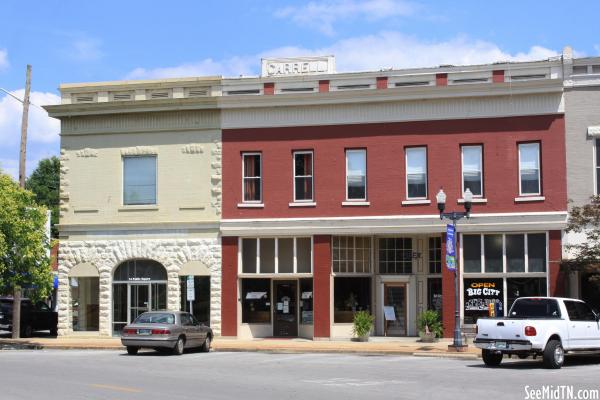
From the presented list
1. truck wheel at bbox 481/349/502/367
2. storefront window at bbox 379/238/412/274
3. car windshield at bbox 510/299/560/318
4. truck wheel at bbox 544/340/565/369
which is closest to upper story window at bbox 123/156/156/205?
storefront window at bbox 379/238/412/274

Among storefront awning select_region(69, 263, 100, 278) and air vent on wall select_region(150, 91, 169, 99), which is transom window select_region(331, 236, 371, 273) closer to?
air vent on wall select_region(150, 91, 169, 99)

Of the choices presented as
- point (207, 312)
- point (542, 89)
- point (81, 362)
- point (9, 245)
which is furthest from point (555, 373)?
point (9, 245)

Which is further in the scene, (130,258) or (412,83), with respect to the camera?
(130,258)

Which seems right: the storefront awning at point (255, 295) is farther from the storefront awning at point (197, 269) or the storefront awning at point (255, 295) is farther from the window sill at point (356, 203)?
the window sill at point (356, 203)

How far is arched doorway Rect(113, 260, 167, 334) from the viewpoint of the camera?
34.1 meters

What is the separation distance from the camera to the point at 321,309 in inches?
1273

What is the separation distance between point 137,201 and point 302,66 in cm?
842

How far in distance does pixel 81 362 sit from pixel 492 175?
633 inches

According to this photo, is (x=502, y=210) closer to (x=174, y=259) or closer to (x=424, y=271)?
(x=424, y=271)

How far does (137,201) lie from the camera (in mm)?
34406

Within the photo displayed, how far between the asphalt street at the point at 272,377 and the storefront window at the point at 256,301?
6.91m

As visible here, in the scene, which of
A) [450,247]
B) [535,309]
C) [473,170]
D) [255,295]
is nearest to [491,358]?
[535,309]

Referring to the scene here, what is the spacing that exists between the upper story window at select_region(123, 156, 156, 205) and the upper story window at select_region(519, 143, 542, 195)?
46.2 feet

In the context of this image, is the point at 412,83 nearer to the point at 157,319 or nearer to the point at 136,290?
the point at 157,319
